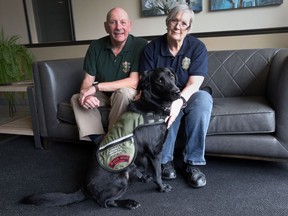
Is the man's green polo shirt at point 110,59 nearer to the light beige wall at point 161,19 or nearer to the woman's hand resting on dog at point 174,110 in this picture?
the woman's hand resting on dog at point 174,110

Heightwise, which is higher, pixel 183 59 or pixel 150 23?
pixel 150 23

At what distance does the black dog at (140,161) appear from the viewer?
128cm

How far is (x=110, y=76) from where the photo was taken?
1896 mm

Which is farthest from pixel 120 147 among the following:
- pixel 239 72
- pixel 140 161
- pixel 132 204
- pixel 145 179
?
pixel 239 72

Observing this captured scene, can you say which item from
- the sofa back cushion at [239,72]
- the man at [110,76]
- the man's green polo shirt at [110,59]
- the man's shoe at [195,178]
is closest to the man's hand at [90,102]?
the man at [110,76]

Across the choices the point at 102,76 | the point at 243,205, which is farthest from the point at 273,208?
the point at 102,76

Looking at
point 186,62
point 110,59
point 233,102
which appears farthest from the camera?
point 110,59

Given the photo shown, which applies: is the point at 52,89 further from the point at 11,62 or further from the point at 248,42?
the point at 248,42

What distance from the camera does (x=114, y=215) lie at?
1.31m

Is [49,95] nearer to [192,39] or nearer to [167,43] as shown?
[167,43]

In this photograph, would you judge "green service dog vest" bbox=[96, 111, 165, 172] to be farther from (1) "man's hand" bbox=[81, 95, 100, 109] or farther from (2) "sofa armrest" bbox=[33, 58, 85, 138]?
(2) "sofa armrest" bbox=[33, 58, 85, 138]

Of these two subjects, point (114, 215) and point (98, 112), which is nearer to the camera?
point (114, 215)

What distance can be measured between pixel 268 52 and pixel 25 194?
6.59 feet

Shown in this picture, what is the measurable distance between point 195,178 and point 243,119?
462mm
